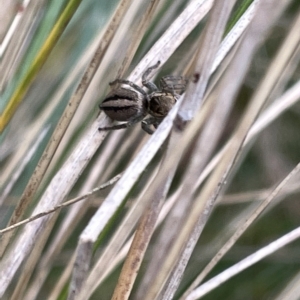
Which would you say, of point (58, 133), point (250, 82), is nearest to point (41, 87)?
point (58, 133)


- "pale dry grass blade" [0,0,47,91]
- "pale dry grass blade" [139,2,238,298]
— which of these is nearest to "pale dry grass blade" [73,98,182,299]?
"pale dry grass blade" [139,2,238,298]

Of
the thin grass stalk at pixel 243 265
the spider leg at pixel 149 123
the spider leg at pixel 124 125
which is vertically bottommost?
the thin grass stalk at pixel 243 265

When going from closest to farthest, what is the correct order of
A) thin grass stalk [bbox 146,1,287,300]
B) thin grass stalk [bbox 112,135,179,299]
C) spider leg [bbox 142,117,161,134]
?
thin grass stalk [bbox 146,1,287,300] → thin grass stalk [bbox 112,135,179,299] → spider leg [bbox 142,117,161,134]

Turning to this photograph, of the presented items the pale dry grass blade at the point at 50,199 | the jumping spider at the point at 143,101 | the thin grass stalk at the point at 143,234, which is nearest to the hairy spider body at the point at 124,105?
the jumping spider at the point at 143,101

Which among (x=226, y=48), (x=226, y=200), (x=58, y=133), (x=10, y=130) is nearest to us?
(x=226, y=48)

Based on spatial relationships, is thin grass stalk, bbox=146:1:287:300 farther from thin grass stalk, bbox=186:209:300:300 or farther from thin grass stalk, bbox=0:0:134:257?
thin grass stalk, bbox=0:0:134:257

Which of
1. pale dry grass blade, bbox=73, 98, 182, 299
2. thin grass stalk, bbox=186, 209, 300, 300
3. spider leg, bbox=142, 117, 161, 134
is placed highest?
pale dry grass blade, bbox=73, 98, 182, 299

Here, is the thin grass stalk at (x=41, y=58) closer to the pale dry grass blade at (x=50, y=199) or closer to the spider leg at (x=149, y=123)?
the pale dry grass blade at (x=50, y=199)

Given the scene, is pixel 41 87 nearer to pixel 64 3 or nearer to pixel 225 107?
pixel 64 3

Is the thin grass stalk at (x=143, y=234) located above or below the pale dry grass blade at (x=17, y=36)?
below
